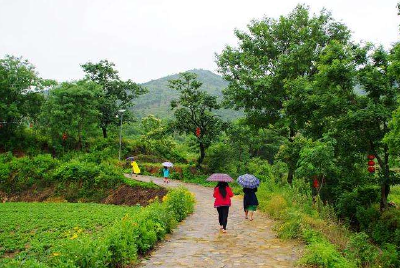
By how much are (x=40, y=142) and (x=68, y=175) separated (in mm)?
13312

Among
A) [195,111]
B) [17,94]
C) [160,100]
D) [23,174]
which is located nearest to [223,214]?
[195,111]

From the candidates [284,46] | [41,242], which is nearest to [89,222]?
[41,242]

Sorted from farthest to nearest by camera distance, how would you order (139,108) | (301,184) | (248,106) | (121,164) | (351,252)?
1. (139,108)
2. (121,164)
3. (248,106)
4. (301,184)
5. (351,252)

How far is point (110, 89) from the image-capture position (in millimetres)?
41969

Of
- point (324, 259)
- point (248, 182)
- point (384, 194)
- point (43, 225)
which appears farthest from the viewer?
point (384, 194)

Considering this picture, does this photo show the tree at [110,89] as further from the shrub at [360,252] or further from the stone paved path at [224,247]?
the shrub at [360,252]

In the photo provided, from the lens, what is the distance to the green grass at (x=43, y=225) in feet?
39.5

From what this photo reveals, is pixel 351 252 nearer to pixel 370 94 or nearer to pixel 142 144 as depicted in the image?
pixel 370 94

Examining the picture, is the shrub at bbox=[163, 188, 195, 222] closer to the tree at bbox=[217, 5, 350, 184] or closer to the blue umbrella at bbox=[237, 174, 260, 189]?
the blue umbrella at bbox=[237, 174, 260, 189]

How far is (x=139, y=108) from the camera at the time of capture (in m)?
95.7

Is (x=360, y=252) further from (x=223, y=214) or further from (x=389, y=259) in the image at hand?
(x=223, y=214)

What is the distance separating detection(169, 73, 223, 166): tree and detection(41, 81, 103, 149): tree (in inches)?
365

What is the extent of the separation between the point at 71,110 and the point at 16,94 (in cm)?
695

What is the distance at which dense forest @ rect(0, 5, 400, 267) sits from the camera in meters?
13.7
